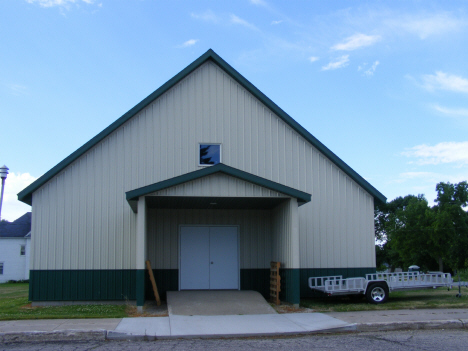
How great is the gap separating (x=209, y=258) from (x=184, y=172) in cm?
341

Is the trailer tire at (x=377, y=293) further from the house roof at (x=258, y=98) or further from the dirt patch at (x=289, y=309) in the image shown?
the house roof at (x=258, y=98)

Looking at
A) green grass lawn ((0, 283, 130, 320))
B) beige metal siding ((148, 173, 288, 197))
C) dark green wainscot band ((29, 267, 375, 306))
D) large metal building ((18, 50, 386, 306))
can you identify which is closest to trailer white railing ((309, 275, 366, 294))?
dark green wainscot band ((29, 267, 375, 306))

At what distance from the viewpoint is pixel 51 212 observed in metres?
17.5

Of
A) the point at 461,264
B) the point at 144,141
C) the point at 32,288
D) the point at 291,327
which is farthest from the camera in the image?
the point at 461,264

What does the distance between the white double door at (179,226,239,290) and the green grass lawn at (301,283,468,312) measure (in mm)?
3013

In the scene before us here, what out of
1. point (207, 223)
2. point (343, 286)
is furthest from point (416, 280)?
point (207, 223)

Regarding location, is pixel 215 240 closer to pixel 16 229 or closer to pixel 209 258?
pixel 209 258

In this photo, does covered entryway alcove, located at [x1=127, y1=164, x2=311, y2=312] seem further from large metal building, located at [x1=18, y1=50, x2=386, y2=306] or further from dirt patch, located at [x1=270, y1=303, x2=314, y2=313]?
dirt patch, located at [x1=270, y1=303, x2=314, y2=313]

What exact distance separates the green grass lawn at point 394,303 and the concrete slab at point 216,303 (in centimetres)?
178

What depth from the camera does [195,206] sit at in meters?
18.3

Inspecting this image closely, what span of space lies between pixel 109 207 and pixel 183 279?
3.79 m

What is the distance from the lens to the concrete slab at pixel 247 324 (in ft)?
39.0

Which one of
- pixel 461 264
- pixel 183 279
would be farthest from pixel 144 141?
pixel 461 264

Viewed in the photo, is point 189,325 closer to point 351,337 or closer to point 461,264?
point 351,337
